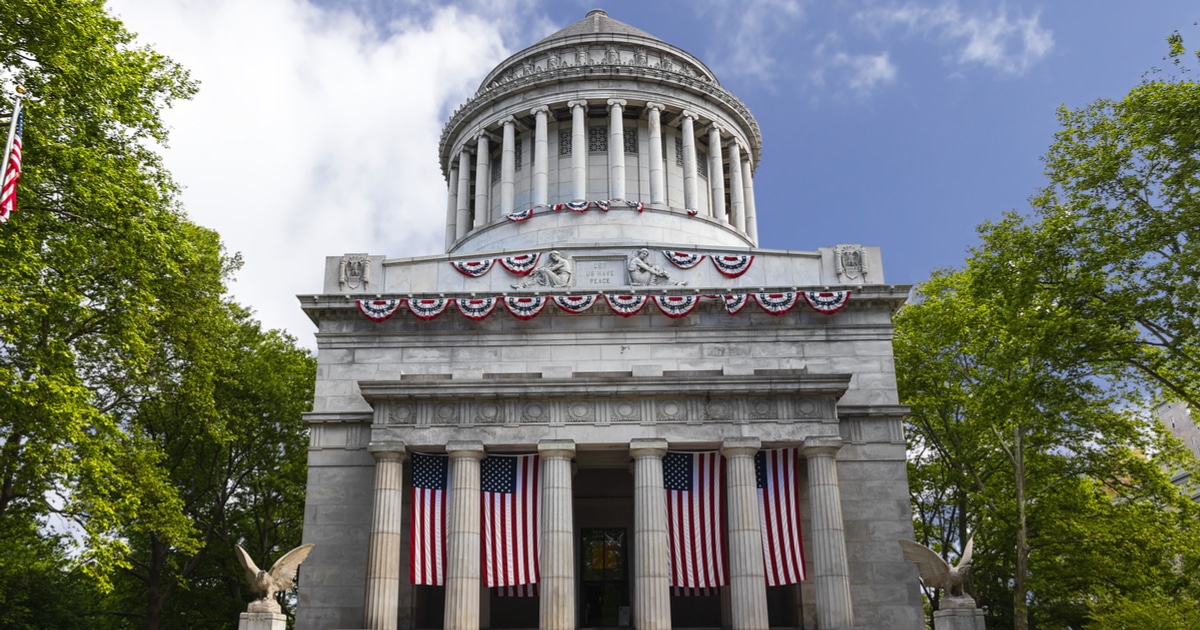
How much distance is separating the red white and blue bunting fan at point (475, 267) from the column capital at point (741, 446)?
1014 centimetres

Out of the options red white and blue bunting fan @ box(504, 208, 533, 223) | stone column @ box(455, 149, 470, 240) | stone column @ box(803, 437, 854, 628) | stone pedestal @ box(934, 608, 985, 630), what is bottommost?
stone pedestal @ box(934, 608, 985, 630)

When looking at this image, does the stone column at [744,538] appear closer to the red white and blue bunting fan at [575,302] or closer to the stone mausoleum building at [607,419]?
the stone mausoleum building at [607,419]

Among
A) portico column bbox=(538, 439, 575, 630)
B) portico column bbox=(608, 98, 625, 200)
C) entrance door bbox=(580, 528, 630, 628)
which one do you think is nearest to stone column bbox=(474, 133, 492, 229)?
portico column bbox=(608, 98, 625, 200)

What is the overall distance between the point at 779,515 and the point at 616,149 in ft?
66.1

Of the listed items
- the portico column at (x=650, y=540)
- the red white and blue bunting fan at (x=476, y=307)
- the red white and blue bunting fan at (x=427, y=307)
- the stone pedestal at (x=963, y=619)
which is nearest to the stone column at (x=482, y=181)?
the red white and blue bunting fan at (x=427, y=307)

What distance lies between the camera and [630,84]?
135 ft

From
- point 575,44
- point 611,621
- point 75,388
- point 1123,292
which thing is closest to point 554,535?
point 611,621

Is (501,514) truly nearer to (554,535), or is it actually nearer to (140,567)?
(554,535)

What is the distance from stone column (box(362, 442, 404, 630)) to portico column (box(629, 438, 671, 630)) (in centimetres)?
624

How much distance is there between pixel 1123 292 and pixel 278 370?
31297 mm

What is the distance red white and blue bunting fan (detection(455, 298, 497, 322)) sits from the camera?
27875 mm

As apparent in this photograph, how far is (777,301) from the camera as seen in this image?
27.8 meters

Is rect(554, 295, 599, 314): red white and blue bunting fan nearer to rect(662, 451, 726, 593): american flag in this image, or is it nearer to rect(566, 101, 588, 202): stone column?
rect(662, 451, 726, 593): american flag

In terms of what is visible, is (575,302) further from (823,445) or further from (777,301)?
(823,445)
